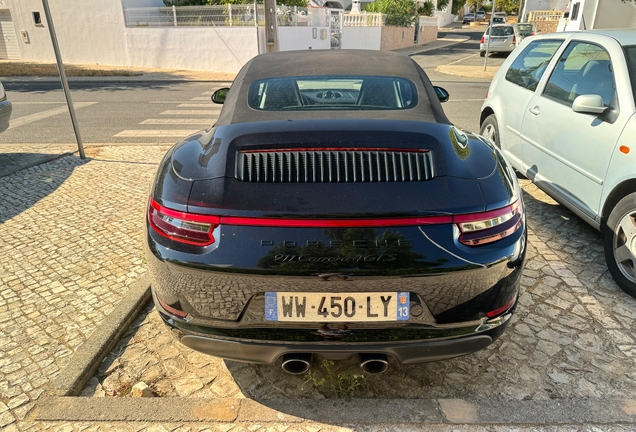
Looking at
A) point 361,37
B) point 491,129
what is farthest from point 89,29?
point 491,129

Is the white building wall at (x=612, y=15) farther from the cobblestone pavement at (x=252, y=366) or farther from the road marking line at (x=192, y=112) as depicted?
the cobblestone pavement at (x=252, y=366)

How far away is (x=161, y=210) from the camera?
2057 millimetres

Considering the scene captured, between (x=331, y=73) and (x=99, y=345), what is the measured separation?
2.14 m

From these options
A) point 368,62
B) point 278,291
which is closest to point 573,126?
point 368,62

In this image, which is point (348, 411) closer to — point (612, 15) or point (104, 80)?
point (104, 80)

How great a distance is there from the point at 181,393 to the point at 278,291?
0.96 metres

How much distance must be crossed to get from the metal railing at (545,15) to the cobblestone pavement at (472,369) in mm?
39728

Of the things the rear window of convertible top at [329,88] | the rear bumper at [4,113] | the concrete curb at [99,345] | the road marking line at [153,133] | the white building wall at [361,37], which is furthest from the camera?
the white building wall at [361,37]

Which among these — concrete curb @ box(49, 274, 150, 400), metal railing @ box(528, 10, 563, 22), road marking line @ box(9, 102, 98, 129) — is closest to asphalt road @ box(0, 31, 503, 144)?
road marking line @ box(9, 102, 98, 129)

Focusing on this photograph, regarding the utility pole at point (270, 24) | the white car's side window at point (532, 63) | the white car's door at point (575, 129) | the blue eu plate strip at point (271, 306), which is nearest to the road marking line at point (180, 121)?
the white car's side window at point (532, 63)

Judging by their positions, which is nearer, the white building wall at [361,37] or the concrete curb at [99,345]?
the concrete curb at [99,345]

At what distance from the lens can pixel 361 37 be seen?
2861 cm

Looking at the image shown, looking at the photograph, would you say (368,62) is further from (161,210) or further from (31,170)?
(31,170)

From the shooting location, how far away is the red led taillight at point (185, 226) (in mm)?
1926
